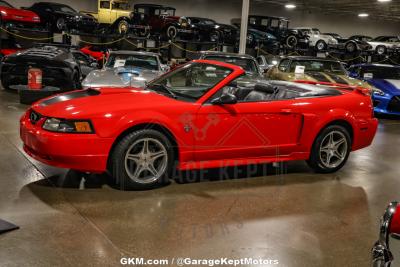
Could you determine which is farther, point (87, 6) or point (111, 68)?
point (87, 6)

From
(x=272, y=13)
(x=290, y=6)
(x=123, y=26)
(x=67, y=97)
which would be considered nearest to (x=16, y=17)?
(x=123, y=26)

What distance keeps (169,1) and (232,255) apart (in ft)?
87.0

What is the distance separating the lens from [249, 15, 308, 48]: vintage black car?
22.6m

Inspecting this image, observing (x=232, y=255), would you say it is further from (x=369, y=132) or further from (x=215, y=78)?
(x=369, y=132)

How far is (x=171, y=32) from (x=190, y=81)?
47.6 feet

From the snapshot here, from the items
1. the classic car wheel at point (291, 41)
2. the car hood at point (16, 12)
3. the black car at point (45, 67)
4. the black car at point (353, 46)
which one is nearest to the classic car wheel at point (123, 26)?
the car hood at point (16, 12)

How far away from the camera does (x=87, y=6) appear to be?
2519cm

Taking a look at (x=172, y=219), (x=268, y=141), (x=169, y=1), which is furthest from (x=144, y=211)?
(x=169, y=1)

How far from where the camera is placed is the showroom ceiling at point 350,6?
28158 mm

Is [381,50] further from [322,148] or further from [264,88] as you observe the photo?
[264,88]

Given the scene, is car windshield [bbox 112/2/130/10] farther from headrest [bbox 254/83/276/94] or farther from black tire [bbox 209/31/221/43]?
headrest [bbox 254/83/276/94]

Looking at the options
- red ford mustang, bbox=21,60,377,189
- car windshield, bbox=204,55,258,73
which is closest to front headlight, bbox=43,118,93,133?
red ford mustang, bbox=21,60,377,189

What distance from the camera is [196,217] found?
3928 mm

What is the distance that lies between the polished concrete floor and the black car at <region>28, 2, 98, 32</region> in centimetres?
1375
